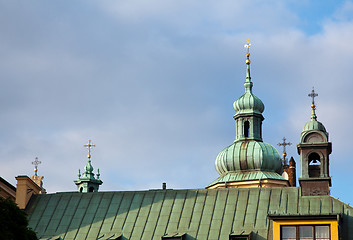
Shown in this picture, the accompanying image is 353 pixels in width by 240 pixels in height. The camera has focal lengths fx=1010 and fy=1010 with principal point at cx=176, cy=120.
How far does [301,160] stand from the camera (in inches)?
3246

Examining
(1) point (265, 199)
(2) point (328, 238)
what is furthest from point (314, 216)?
(1) point (265, 199)

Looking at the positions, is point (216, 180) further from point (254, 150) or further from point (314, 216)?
point (314, 216)

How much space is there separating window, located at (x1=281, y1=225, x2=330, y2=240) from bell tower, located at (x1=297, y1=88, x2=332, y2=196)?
6230 millimetres

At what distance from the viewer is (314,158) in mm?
83500

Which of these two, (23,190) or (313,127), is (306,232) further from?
(23,190)

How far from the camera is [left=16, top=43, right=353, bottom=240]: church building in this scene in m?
75.9

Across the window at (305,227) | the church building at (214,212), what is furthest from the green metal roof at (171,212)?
the window at (305,227)

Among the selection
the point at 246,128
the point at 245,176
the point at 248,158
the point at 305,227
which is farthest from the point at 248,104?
the point at 305,227

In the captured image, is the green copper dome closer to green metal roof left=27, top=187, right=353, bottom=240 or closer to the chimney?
green metal roof left=27, top=187, right=353, bottom=240

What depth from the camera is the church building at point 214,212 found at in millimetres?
75875

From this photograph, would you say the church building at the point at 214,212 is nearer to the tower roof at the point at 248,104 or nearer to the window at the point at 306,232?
the window at the point at 306,232

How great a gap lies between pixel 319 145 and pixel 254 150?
3079 centimetres

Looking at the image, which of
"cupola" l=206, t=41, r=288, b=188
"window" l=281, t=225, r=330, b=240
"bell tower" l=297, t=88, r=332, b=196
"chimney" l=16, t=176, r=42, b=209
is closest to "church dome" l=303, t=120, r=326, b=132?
"bell tower" l=297, t=88, r=332, b=196

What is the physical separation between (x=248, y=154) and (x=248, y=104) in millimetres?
5627
